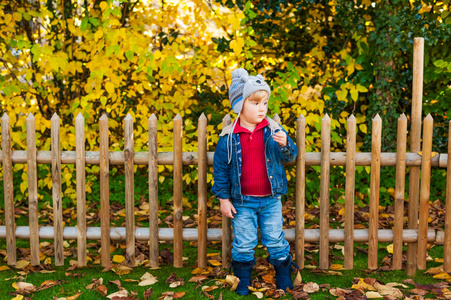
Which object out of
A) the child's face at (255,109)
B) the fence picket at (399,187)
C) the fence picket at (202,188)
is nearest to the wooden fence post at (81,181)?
the fence picket at (202,188)

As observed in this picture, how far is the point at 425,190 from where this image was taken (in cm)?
350

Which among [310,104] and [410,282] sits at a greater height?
[310,104]

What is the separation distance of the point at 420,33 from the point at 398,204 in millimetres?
2213

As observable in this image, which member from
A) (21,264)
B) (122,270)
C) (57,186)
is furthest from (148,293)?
(21,264)

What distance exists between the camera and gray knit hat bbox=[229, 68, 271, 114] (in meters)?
3.00

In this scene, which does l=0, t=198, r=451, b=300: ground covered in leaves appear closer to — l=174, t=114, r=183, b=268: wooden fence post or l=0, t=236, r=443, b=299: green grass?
l=0, t=236, r=443, b=299: green grass

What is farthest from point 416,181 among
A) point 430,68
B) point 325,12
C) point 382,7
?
point 325,12

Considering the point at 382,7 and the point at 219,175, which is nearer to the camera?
the point at 219,175

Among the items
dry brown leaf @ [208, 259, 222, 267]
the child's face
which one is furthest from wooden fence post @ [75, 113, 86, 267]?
the child's face

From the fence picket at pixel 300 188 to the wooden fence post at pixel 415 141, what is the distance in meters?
0.81

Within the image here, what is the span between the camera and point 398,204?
3494 millimetres

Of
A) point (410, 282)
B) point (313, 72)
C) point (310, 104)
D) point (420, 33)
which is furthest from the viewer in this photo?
point (313, 72)

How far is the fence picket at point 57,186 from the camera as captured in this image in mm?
3549

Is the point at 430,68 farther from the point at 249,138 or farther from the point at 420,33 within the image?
the point at 249,138
